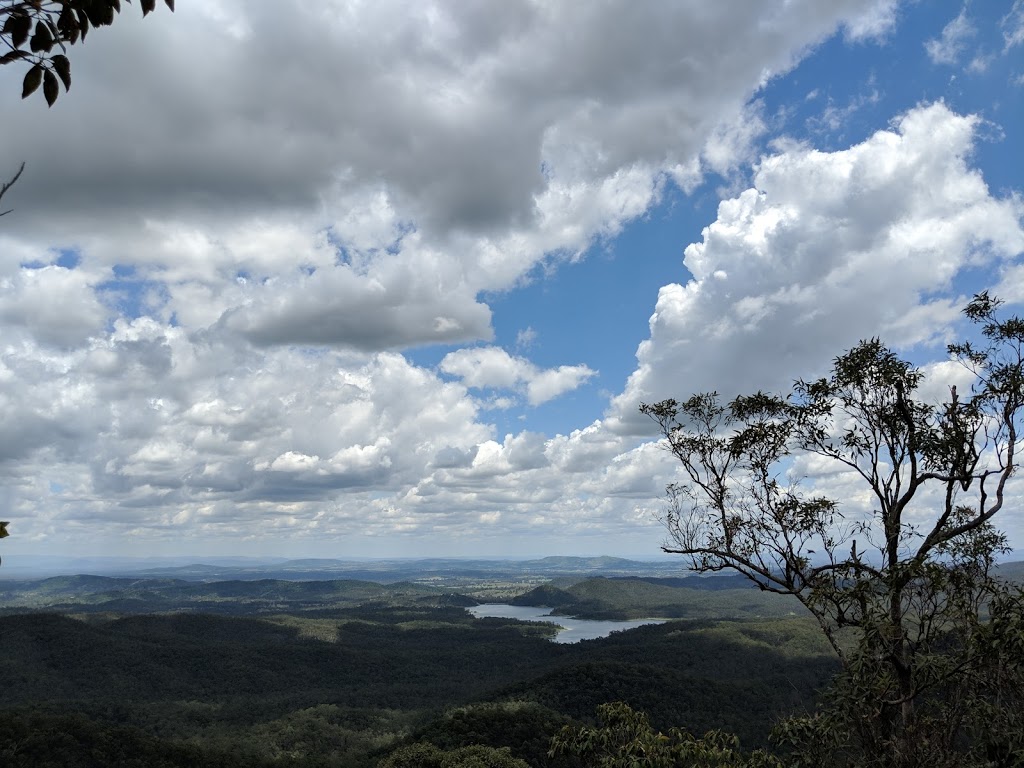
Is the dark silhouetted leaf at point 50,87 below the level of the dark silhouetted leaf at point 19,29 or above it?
below

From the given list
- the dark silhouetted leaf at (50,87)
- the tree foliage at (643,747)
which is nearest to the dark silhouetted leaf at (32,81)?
the dark silhouetted leaf at (50,87)

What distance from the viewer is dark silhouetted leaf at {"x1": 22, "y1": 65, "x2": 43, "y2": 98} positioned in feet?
17.4

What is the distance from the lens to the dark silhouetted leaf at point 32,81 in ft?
17.4

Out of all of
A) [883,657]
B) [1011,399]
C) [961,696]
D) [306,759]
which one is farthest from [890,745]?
[306,759]

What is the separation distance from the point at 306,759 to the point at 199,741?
103ft

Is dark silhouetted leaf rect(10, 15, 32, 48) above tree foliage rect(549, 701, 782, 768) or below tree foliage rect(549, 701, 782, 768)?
above

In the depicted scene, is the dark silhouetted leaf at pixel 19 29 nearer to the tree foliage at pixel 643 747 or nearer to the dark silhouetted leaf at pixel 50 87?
the dark silhouetted leaf at pixel 50 87

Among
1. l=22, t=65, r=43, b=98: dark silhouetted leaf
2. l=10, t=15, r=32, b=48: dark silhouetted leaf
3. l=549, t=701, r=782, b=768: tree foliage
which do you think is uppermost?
l=10, t=15, r=32, b=48: dark silhouetted leaf

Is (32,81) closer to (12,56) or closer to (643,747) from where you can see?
(12,56)

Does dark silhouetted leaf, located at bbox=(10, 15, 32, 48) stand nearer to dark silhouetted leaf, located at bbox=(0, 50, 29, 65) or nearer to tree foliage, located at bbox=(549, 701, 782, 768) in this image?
dark silhouetted leaf, located at bbox=(0, 50, 29, 65)

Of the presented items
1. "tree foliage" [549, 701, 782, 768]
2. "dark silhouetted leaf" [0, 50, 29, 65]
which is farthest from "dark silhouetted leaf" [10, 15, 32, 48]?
"tree foliage" [549, 701, 782, 768]

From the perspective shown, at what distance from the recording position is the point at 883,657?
17.9 metres

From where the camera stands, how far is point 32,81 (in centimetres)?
536

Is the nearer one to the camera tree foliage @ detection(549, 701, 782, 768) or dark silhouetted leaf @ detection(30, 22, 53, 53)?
dark silhouetted leaf @ detection(30, 22, 53, 53)
